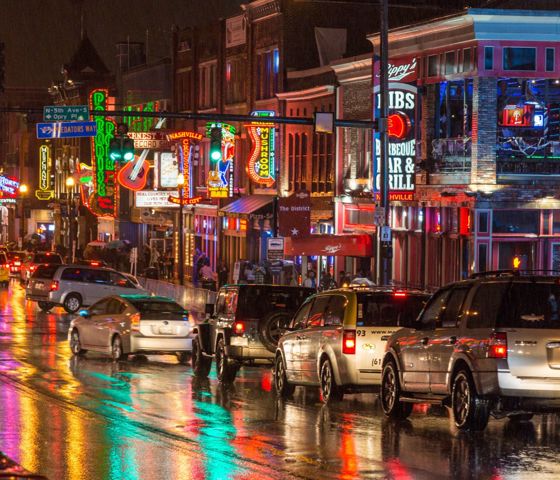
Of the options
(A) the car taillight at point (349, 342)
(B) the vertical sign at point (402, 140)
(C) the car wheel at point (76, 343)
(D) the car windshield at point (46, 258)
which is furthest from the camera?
(D) the car windshield at point (46, 258)

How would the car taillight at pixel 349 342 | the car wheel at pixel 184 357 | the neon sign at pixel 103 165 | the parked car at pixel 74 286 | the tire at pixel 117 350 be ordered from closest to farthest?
the car taillight at pixel 349 342 < the tire at pixel 117 350 < the car wheel at pixel 184 357 < the parked car at pixel 74 286 < the neon sign at pixel 103 165

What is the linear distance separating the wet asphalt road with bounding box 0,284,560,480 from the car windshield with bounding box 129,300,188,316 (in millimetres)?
3816

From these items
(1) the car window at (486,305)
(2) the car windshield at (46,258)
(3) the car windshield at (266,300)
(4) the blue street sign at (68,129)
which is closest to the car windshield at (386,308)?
(1) the car window at (486,305)

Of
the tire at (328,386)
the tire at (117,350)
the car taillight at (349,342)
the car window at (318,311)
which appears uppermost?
the car window at (318,311)

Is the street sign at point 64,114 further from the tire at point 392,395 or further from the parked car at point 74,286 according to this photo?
the tire at point 392,395

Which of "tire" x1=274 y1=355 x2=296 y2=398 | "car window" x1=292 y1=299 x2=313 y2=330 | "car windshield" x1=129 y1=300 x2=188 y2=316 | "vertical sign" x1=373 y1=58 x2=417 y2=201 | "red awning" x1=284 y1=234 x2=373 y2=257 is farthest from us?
A: "red awning" x1=284 y1=234 x2=373 y2=257

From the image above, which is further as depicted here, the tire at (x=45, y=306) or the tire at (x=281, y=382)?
the tire at (x=45, y=306)

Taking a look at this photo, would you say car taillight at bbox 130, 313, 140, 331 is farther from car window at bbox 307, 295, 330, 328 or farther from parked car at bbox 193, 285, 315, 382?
car window at bbox 307, 295, 330, 328

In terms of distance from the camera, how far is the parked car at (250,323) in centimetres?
2333

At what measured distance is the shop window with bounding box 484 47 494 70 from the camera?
38.1 meters

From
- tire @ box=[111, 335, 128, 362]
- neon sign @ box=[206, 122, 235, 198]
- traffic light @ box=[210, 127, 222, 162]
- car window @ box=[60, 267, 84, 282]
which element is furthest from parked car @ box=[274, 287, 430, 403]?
neon sign @ box=[206, 122, 235, 198]

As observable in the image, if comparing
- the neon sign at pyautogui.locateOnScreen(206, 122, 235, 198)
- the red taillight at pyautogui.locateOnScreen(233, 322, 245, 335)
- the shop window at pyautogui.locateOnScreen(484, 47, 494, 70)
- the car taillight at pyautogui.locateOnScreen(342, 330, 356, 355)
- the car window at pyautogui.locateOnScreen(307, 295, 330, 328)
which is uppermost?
the shop window at pyautogui.locateOnScreen(484, 47, 494, 70)

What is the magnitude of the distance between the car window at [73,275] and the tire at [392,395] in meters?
27.6

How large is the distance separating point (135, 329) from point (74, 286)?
17.7 meters
